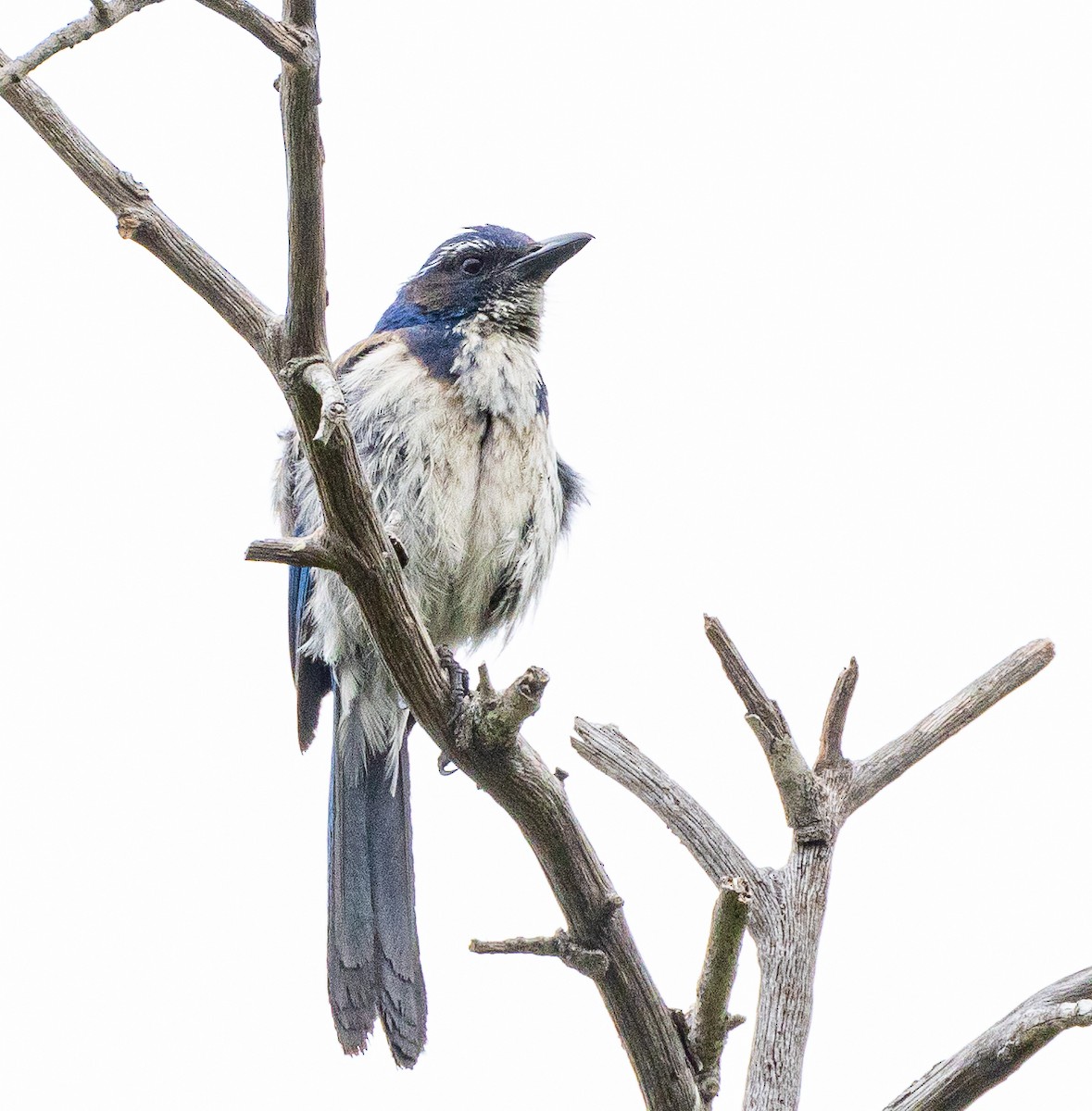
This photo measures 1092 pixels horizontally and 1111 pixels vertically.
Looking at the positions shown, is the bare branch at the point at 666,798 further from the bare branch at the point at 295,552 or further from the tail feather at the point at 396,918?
the tail feather at the point at 396,918

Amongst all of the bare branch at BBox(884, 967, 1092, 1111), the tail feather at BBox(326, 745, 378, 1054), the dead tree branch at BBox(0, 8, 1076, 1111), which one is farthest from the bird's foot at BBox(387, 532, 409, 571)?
the tail feather at BBox(326, 745, 378, 1054)

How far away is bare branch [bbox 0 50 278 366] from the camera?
2.97 metres

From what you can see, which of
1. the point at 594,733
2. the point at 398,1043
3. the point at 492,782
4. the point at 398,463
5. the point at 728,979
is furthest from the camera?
the point at 398,463

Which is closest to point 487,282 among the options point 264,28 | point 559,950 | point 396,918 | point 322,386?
point 396,918

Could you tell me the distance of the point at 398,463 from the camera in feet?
15.0

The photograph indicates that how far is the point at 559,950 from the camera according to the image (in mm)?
3145

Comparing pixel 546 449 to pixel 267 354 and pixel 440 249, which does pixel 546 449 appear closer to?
pixel 440 249

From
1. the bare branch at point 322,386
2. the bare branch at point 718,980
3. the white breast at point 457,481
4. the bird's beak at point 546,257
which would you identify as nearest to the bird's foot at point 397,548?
the bare branch at point 322,386

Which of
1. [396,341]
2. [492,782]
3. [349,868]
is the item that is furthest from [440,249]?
[492,782]

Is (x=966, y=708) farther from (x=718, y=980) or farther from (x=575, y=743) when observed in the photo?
(x=718, y=980)

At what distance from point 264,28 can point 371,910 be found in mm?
2734

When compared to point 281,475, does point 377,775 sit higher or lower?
lower

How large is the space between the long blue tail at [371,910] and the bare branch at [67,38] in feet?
8.98

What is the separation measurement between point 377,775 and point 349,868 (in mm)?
392
